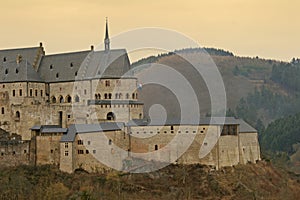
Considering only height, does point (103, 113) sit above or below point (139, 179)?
above

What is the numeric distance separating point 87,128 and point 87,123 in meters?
4.60

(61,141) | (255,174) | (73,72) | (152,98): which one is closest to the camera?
(61,141)

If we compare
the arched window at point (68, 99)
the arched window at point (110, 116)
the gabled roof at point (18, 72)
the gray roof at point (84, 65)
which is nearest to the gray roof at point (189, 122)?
the arched window at point (110, 116)

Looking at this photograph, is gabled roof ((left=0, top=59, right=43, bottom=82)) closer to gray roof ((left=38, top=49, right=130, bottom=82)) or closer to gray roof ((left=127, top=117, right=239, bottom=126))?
gray roof ((left=38, top=49, right=130, bottom=82))

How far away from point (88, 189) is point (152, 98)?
112 m

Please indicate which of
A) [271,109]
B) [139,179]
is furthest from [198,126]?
[271,109]

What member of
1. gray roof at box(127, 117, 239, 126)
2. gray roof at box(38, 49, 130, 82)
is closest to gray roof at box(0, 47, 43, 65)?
gray roof at box(38, 49, 130, 82)

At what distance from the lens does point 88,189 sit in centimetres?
5934

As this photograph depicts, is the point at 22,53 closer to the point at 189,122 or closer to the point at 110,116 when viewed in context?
the point at 110,116

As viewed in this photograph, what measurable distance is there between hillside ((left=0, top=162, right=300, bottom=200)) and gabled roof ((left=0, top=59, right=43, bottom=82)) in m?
13.4

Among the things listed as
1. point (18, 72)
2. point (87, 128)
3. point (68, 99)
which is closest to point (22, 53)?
point (18, 72)

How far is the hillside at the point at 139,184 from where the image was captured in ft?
197

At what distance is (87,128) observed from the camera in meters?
64.9

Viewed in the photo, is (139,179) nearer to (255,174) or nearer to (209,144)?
(209,144)
